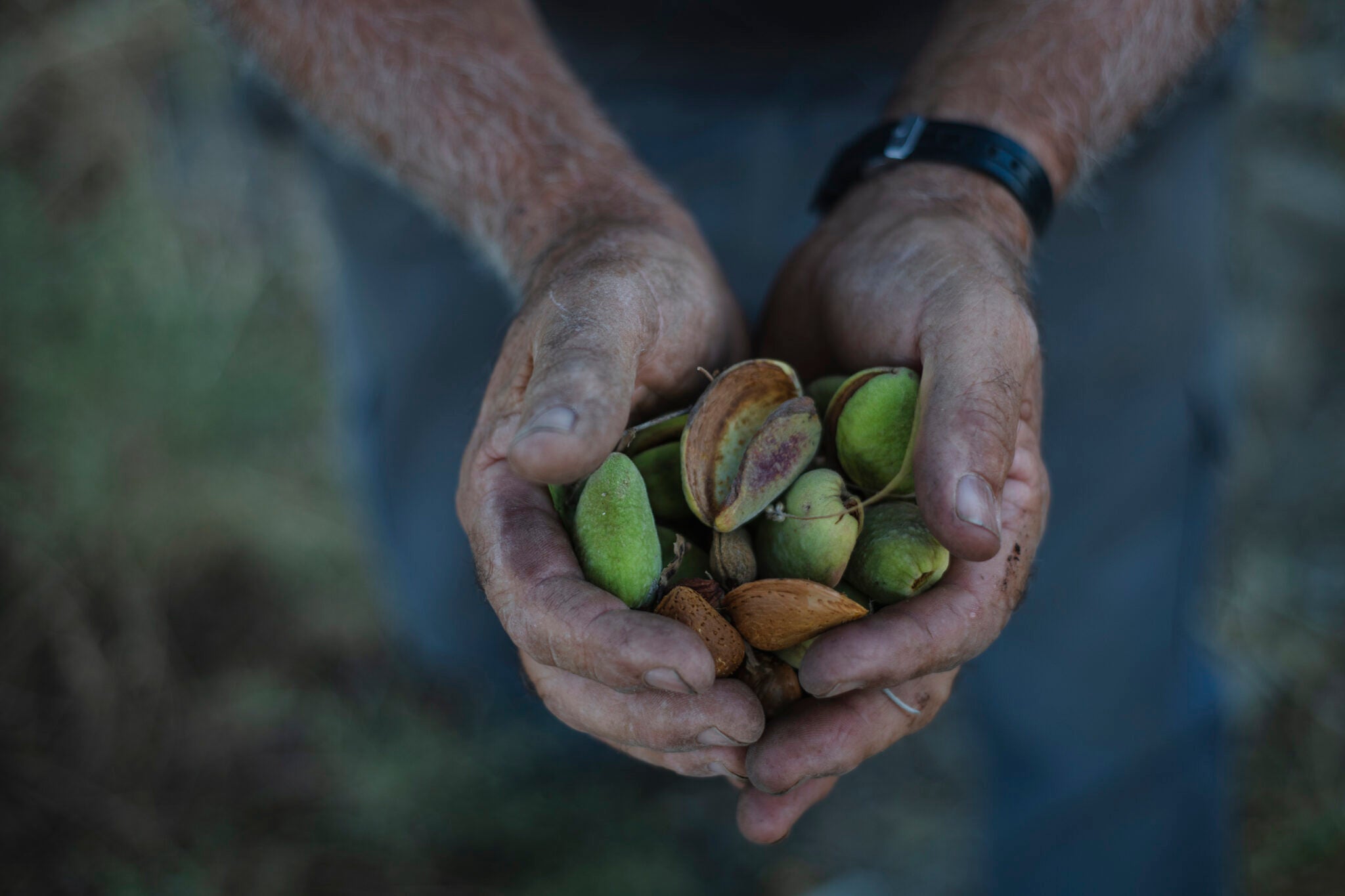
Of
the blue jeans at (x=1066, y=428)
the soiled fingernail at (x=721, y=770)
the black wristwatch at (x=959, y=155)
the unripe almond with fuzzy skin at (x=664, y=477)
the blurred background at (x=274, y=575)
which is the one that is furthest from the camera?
the blurred background at (x=274, y=575)

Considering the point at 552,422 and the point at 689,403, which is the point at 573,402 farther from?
the point at 689,403

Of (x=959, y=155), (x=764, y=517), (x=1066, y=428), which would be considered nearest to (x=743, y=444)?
(x=764, y=517)

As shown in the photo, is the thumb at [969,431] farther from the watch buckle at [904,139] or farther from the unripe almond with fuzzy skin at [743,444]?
the watch buckle at [904,139]

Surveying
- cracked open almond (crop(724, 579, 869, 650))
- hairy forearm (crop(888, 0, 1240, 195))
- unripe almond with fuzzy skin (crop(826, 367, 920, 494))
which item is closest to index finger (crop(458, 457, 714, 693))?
cracked open almond (crop(724, 579, 869, 650))

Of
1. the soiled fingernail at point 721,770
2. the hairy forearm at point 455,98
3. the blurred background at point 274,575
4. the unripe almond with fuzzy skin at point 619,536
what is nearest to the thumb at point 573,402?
the unripe almond with fuzzy skin at point 619,536

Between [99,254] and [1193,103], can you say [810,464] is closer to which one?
[1193,103]
